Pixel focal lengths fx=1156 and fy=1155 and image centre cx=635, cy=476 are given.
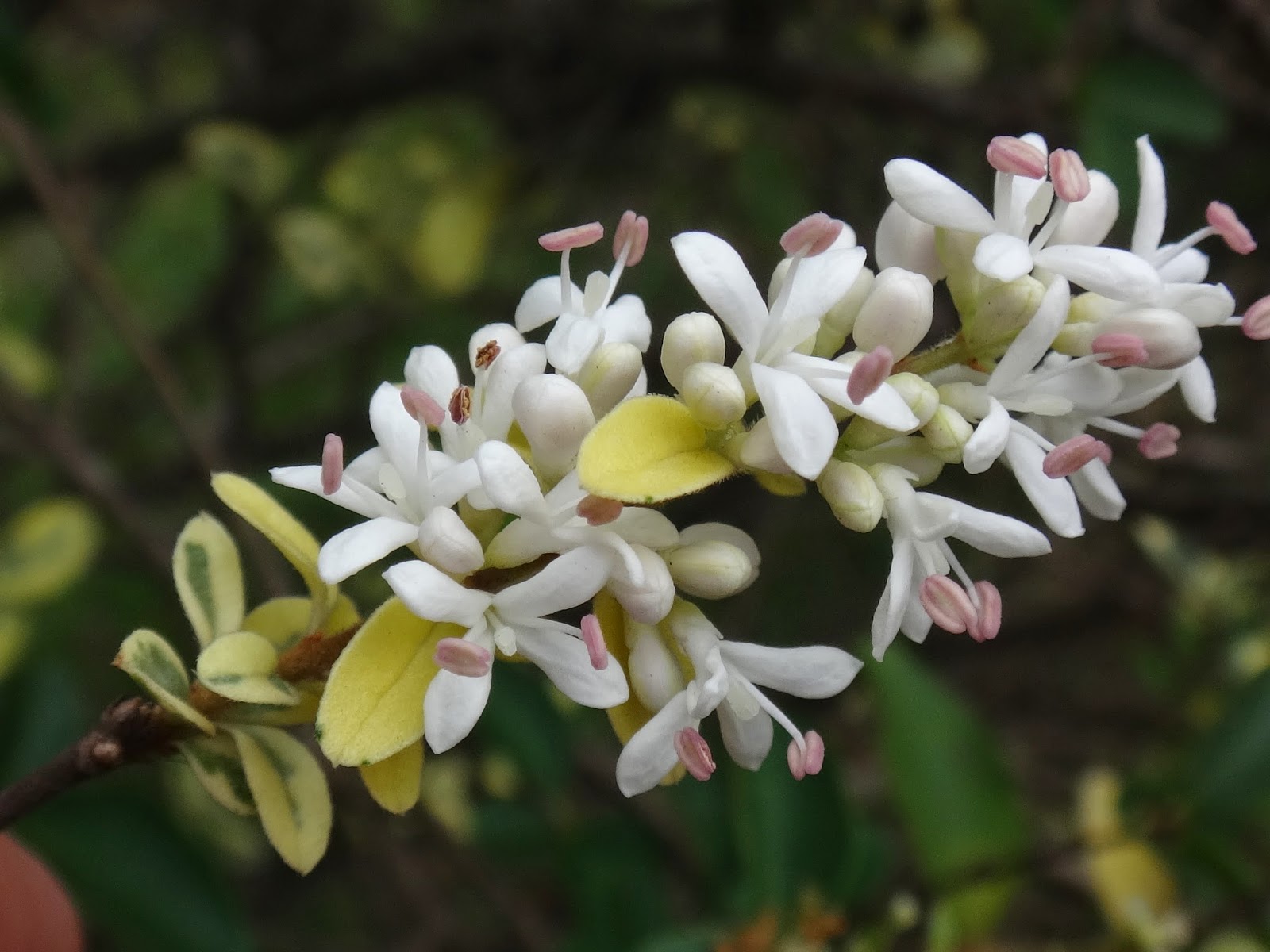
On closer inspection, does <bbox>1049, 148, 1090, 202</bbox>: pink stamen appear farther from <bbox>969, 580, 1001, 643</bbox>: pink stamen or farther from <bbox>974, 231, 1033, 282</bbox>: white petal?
<bbox>969, 580, 1001, 643</bbox>: pink stamen

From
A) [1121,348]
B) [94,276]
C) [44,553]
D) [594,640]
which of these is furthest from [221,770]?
[44,553]

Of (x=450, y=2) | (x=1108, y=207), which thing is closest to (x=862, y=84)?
(x=450, y=2)

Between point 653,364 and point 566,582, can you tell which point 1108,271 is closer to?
point 566,582

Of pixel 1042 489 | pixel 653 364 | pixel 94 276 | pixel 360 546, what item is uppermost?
pixel 360 546

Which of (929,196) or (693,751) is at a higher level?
(929,196)

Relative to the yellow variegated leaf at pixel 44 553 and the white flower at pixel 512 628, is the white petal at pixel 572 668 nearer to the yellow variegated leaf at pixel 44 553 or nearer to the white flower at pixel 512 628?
the white flower at pixel 512 628

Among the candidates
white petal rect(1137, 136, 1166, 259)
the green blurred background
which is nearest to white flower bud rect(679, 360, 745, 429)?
white petal rect(1137, 136, 1166, 259)
